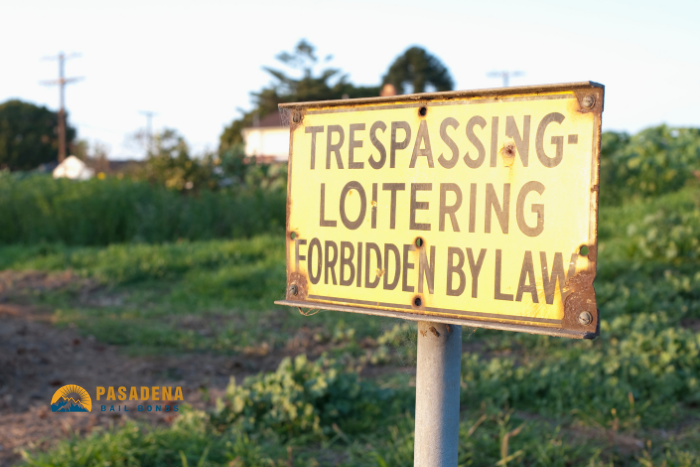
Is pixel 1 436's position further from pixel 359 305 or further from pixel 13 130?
pixel 13 130

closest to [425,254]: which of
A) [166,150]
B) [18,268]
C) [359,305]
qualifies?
[359,305]

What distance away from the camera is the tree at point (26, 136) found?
139ft

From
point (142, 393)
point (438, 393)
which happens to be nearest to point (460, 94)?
point (438, 393)

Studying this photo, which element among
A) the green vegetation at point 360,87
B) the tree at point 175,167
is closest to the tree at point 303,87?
the green vegetation at point 360,87

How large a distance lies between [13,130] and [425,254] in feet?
162

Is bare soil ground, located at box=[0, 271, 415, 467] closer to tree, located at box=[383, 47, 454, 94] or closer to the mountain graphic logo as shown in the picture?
the mountain graphic logo

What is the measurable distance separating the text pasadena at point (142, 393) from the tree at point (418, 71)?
142 ft

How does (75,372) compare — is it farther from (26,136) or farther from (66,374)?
(26,136)

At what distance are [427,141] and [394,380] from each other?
8.61ft

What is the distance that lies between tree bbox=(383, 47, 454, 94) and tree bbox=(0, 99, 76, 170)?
25.3 metres

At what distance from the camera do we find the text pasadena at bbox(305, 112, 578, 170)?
1.08m

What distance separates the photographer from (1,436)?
2.91 meters

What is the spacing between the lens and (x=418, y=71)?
150 ft

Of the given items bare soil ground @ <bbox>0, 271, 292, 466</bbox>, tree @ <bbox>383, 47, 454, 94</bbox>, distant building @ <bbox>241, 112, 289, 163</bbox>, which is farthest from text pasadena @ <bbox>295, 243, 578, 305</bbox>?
tree @ <bbox>383, 47, 454, 94</bbox>
